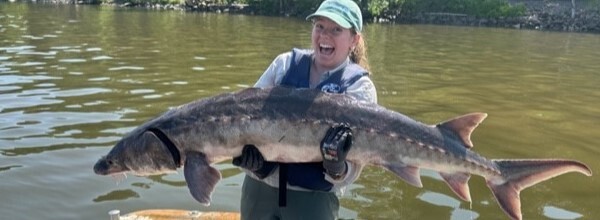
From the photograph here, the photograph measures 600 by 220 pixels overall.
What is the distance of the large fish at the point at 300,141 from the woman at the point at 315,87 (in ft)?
0.50

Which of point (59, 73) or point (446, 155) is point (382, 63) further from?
point (446, 155)

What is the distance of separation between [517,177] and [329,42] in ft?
5.21

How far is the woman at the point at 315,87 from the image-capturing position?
14.2ft

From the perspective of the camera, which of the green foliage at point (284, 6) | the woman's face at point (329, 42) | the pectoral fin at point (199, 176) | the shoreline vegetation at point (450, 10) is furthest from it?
the green foliage at point (284, 6)

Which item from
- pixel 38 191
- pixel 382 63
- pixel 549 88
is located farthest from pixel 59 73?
pixel 549 88

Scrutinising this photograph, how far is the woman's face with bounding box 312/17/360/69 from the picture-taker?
14.4 ft

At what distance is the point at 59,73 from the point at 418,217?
12414mm

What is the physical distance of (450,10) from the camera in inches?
2320

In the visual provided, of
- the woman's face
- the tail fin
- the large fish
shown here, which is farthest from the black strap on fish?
the tail fin

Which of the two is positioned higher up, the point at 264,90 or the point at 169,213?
the point at 264,90

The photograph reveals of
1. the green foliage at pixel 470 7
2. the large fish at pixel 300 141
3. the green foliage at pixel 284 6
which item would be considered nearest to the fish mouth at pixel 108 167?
the large fish at pixel 300 141

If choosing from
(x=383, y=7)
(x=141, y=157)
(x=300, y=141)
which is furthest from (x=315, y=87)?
(x=383, y=7)

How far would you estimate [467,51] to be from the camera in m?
29.0

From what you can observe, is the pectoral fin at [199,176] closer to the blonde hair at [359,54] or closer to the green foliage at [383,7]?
the blonde hair at [359,54]
